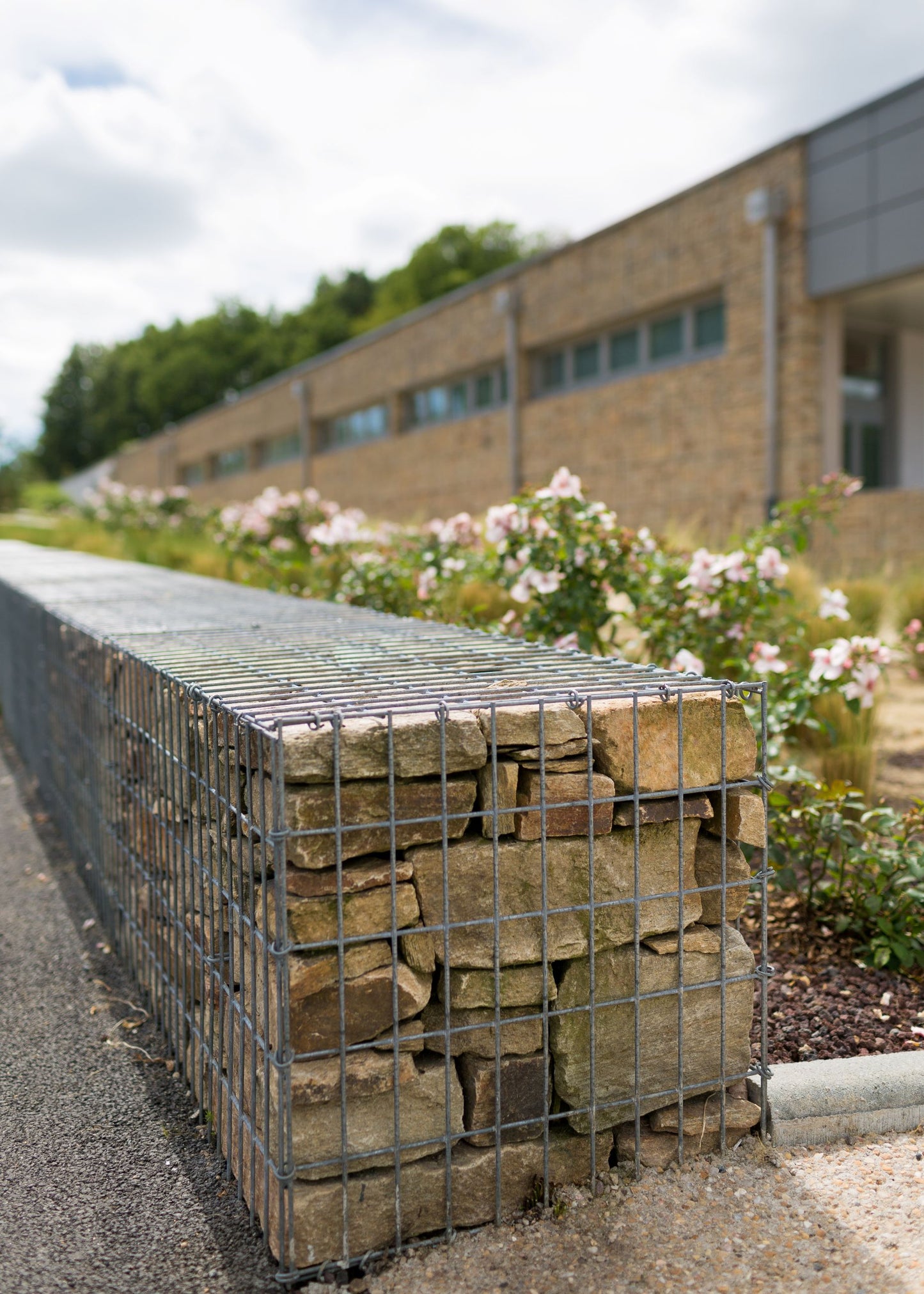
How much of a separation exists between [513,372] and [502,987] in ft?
55.1

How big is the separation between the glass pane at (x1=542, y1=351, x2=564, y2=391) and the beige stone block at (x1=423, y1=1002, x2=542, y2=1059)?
1641 centimetres

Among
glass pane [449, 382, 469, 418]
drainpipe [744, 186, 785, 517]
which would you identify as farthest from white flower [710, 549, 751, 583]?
glass pane [449, 382, 469, 418]

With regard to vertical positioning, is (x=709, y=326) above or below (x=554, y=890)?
above

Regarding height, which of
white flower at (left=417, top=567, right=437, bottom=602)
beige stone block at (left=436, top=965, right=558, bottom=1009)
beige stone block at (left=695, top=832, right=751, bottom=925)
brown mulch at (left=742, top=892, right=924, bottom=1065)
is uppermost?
white flower at (left=417, top=567, right=437, bottom=602)

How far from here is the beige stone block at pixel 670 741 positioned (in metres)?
2.25

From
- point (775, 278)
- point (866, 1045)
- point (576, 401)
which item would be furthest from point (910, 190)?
point (866, 1045)

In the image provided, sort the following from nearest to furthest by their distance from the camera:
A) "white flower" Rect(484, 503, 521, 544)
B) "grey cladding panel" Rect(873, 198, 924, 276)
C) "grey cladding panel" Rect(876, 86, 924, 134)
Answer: "white flower" Rect(484, 503, 521, 544) → "grey cladding panel" Rect(876, 86, 924, 134) → "grey cladding panel" Rect(873, 198, 924, 276)

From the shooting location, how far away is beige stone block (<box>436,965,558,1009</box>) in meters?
2.16

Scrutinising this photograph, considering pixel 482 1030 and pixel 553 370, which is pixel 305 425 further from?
pixel 482 1030

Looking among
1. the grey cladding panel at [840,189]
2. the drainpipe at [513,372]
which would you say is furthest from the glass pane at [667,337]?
the drainpipe at [513,372]

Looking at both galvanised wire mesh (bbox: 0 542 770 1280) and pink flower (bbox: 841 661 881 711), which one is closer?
galvanised wire mesh (bbox: 0 542 770 1280)

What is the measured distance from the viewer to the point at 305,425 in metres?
27.5

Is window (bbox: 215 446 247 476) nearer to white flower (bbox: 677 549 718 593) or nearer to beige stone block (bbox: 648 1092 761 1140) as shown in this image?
white flower (bbox: 677 549 718 593)

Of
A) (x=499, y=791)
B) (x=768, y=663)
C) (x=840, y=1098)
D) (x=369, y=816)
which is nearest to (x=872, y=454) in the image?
(x=768, y=663)
